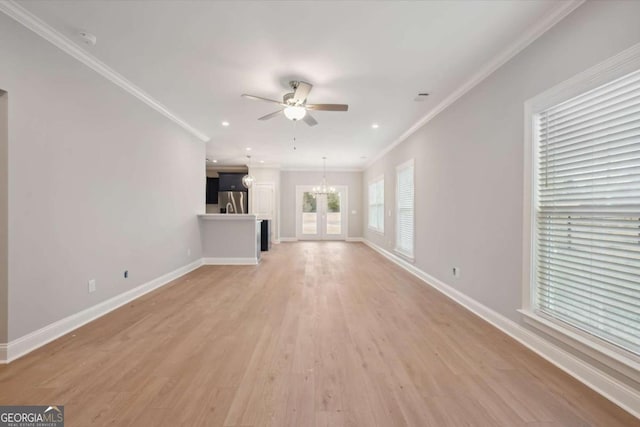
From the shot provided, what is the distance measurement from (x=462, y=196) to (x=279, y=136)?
3809 mm

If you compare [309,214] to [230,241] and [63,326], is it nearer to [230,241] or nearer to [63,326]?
[230,241]

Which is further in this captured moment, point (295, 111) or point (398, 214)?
point (398, 214)

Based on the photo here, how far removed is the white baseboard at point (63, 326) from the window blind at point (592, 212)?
429 centimetres

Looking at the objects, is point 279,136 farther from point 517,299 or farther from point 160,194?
point 517,299

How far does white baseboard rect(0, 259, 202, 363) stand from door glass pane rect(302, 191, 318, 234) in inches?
246

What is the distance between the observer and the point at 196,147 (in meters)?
5.32

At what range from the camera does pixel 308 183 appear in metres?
9.79

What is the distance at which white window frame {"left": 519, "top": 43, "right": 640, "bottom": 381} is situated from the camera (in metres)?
1.61

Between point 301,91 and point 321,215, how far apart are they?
7.04m

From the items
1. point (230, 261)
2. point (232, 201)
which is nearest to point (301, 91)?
point (230, 261)

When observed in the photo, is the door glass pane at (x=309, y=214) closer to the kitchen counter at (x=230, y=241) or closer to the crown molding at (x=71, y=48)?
the kitchen counter at (x=230, y=241)

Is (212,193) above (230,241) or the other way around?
above

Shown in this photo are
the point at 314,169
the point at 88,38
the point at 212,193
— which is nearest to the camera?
the point at 88,38

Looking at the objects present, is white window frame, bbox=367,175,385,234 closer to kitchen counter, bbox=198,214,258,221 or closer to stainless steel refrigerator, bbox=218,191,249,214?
kitchen counter, bbox=198,214,258,221
